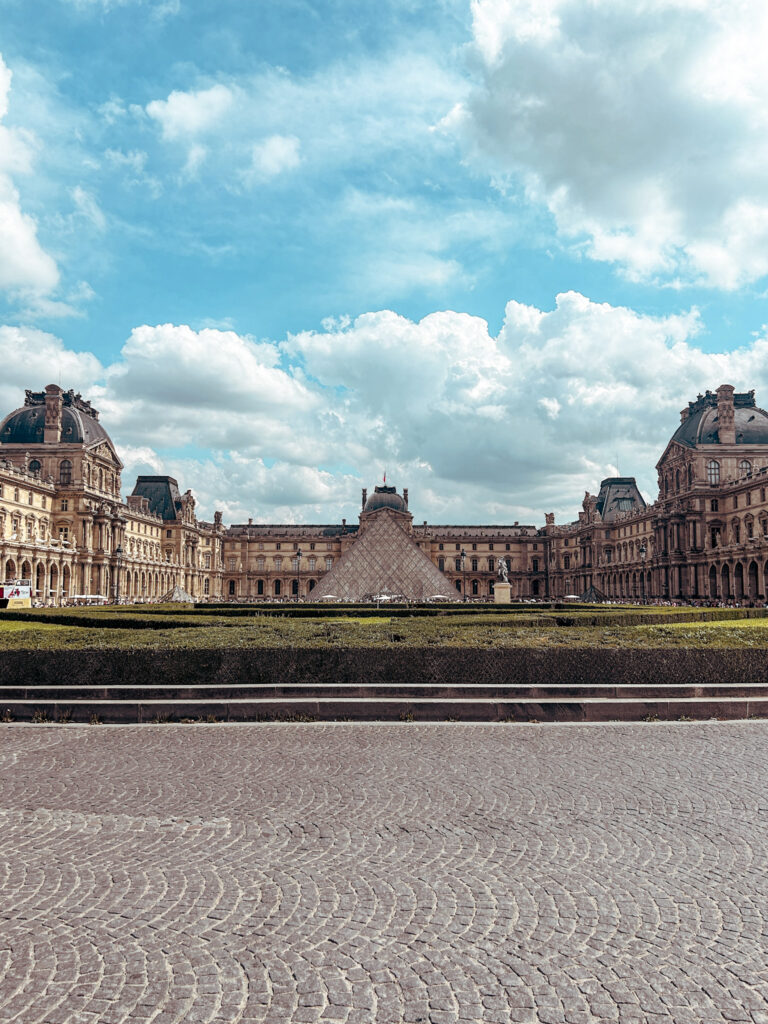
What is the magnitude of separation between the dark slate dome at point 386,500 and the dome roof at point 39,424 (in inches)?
1812

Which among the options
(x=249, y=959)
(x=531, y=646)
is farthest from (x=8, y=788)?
(x=531, y=646)

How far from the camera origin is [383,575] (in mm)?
45875

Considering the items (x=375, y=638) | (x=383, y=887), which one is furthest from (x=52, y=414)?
(x=383, y=887)

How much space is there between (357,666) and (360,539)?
35134 mm

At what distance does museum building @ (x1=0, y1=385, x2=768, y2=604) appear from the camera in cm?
5928

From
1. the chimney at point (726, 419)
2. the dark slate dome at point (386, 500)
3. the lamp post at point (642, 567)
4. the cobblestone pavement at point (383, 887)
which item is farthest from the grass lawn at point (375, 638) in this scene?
the dark slate dome at point (386, 500)

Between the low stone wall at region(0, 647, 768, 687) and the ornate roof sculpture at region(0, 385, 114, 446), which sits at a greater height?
the ornate roof sculpture at region(0, 385, 114, 446)

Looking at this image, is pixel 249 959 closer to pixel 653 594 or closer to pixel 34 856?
pixel 34 856

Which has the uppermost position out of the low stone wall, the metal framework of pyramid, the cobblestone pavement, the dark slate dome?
the dark slate dome

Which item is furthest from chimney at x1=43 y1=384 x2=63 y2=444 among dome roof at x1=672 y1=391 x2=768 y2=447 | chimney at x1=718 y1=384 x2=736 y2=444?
chimney at x1=718 y1=384 x2=736 y2=444

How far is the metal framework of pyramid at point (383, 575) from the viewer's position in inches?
1789

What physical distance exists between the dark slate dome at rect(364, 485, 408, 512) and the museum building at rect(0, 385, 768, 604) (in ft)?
14.0

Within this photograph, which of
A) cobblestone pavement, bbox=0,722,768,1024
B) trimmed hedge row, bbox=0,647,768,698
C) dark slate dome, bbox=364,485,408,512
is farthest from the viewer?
dark slate dome, bbox=364,485,408,512

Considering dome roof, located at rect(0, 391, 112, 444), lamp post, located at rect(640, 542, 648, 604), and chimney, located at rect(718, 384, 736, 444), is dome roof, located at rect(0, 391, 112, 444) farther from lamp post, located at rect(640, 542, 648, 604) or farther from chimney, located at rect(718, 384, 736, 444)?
chimney, located at rect(718, 384, 736, 444)
